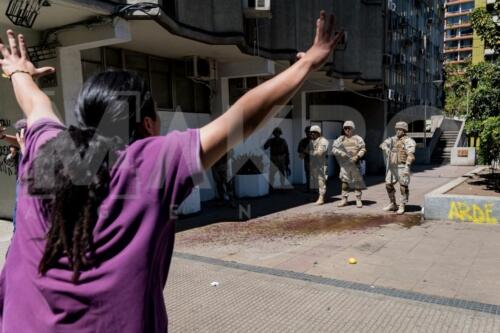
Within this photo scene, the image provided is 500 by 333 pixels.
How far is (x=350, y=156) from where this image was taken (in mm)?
9398

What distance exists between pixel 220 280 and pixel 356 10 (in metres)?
11.4

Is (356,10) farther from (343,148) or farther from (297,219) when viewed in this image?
(297,219)

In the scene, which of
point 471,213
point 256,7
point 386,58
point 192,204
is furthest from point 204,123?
point 386,58

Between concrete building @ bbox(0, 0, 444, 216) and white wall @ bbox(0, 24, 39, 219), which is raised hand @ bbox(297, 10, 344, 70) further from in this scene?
white wall @ bbox(0, 24, 39, 219)

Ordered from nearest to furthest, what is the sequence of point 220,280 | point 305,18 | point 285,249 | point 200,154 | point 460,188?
point 200,154
point 220,280
point 285,249
point 460,188
point 305,18

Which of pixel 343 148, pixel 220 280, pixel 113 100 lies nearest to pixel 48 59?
pixel 220 280

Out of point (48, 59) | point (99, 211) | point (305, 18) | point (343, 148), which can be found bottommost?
point (343, 148)

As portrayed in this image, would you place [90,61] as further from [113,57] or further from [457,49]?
[457,49]

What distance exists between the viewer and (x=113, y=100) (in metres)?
1.24

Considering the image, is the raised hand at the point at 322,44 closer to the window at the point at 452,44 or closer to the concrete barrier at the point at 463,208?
the concrete barrier at the point at 463,208

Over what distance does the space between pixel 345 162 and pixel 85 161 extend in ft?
28.7

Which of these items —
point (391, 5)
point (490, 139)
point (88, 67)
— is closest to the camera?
point (88, 67)

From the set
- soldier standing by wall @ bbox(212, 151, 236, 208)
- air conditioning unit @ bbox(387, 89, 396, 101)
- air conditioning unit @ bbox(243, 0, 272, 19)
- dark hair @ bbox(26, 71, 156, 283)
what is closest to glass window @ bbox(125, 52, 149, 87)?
air conditioning unit @ bbox(243, 0, 272, 19)

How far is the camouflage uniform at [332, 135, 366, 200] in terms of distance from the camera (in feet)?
30.5
